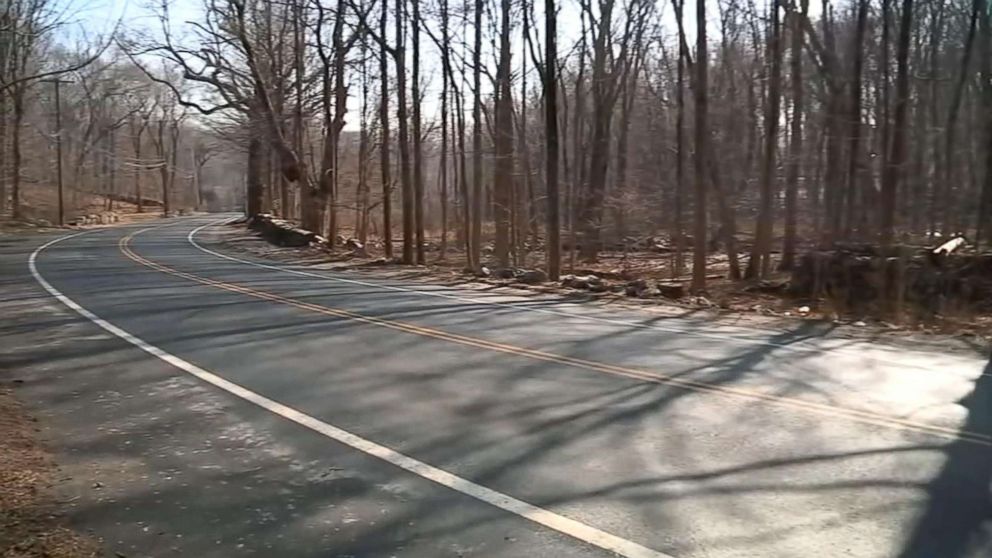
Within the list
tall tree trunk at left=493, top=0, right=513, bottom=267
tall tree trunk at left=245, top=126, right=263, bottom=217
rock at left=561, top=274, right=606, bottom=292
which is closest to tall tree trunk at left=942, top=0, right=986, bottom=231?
tall tree trunk at left=493, top=0, right=513, bottom=267

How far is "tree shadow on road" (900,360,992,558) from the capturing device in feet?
16.2

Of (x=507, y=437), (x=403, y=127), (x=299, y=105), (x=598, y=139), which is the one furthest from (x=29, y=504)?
(x=299, y=105)

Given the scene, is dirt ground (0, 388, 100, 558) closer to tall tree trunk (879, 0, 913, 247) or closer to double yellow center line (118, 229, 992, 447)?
double yellow center line (118, 229, 992, 447)

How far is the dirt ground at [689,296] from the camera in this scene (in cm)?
1469

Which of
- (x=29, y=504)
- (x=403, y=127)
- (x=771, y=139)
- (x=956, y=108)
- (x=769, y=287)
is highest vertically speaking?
(x=956, y=108)

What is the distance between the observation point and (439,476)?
6.29m

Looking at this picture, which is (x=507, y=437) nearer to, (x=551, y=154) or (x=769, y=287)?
(x=551, y=154)

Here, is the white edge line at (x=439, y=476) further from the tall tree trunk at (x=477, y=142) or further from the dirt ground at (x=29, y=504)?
the tall tree trunk at (x=477, y=142)

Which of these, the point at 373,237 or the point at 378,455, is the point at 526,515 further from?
the point at 373,237

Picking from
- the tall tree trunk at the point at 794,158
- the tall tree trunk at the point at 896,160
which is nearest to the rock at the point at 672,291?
the tall tree trunk at the point at 896,160

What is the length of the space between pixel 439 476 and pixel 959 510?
3.11 m

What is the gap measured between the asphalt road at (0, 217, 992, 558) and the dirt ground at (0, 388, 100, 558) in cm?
16

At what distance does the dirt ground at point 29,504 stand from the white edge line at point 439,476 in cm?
186

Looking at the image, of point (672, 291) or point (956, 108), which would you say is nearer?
point (672, 291)
